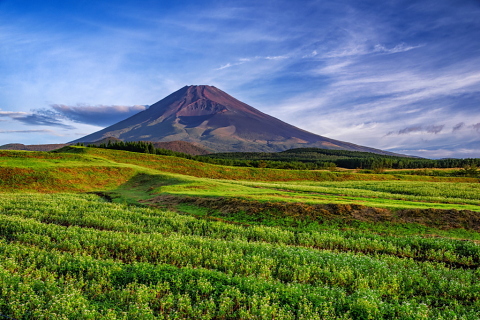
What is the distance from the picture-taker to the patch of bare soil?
24.3 m

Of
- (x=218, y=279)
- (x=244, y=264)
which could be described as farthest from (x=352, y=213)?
(x=218, y=279)

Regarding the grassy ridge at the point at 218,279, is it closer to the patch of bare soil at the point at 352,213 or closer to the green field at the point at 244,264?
the green field at the point at 244,264

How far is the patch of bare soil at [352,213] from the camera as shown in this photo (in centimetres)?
2434

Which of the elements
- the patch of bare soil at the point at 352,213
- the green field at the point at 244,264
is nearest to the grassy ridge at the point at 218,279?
the green field at the point at 244,264

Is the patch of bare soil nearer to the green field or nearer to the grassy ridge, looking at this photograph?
the green field

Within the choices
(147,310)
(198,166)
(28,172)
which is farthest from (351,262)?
(198,166)

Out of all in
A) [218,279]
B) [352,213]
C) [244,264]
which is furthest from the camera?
[352,213]

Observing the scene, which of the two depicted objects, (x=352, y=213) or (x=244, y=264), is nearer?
(x=244, y=264)

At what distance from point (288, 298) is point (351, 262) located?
230 inches

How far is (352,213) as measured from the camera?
2597cm

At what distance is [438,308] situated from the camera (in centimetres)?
1005

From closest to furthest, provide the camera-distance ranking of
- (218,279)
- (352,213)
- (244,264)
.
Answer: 1. (218,279)
2. (244,264)
3. (352,213)

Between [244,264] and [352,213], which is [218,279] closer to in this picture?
[244,264]

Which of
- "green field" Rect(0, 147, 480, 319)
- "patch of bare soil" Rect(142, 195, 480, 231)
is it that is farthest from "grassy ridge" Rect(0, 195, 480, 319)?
"patch of bare soil" Rect(142, 195, 480, 231)
